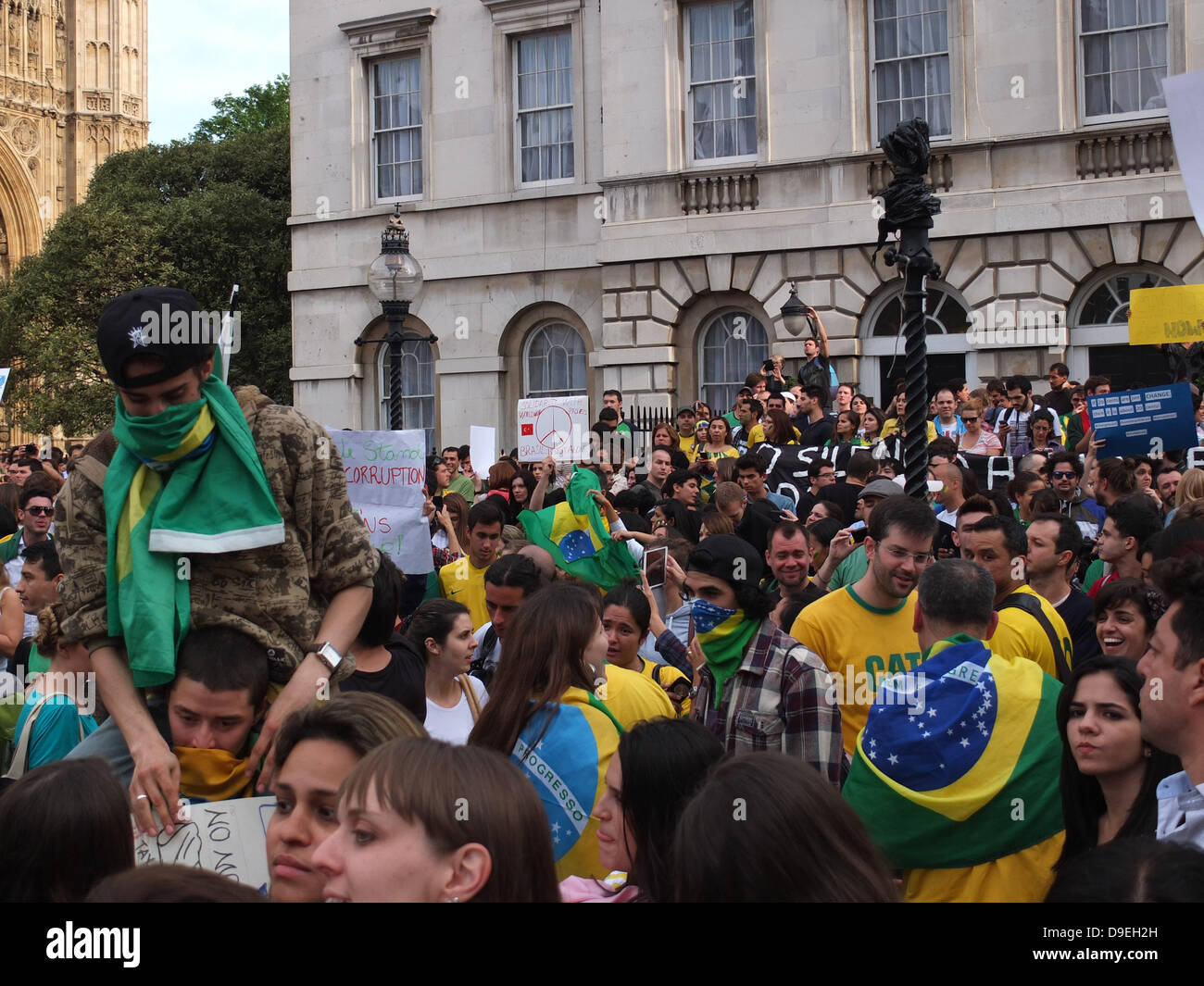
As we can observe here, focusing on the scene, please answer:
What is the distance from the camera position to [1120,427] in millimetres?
11391

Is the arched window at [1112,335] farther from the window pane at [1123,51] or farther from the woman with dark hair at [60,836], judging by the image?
the woman with dark hair at [60,836]

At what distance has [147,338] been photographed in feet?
11.5

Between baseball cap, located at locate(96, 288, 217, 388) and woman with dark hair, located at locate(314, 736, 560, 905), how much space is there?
4.36ft

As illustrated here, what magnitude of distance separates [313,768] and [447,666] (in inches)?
109

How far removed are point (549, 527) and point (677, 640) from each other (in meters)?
4.04

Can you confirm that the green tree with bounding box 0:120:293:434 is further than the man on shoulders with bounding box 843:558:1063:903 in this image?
Yes

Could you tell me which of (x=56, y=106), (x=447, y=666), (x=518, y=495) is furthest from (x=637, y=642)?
(x=56, y=106)

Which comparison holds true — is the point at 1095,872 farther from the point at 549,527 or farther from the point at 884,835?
the point at 549,527

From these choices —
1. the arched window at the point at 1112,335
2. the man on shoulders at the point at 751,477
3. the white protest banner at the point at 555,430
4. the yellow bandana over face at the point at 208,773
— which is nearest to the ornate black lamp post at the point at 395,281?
the white protest banner at the point at 555,430

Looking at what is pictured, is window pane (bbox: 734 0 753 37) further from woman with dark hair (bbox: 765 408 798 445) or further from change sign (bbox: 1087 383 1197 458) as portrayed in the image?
change sign (bbox: 1087 383 1197 458)

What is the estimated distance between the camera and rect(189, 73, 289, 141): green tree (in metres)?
55.4

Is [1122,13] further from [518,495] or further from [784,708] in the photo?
[784,708]

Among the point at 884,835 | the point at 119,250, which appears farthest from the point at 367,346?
the point at 884,835

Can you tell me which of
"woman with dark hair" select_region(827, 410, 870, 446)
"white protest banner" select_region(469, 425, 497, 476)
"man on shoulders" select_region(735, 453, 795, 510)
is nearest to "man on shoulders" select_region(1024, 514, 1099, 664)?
"man on shoulders" select_region(735, 453, 795, 510)
